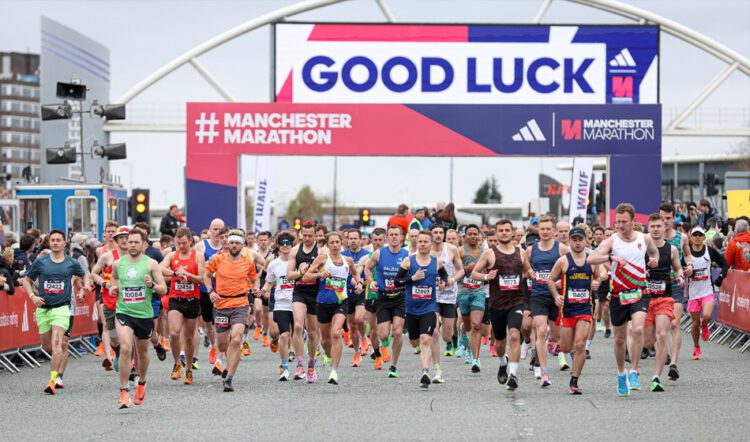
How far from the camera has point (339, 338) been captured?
15375 millimetres

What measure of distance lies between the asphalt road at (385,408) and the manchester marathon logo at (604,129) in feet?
44.3

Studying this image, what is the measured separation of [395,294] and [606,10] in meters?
35.8

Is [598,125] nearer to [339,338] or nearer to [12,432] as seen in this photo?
[339,338]

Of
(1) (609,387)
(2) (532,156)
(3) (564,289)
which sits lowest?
(1) (609,387)

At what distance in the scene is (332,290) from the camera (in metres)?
15.5

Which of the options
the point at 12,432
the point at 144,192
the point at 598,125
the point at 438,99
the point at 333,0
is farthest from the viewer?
the point at 333,0

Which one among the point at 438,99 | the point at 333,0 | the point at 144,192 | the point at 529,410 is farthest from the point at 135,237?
the point at 333,0

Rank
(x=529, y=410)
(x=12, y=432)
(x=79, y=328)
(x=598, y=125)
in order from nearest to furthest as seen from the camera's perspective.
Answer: (x=12, y=432) → (x=529, y=410) → (x=79, y=328) → (x=598, y=125)

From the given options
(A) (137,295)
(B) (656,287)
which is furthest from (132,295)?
(B) (656,287)

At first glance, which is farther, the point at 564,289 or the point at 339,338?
the point at 339,338

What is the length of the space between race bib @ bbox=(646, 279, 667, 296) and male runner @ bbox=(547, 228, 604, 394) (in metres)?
0.54

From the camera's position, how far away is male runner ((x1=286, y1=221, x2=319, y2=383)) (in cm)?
1533

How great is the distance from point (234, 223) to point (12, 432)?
19.1 metres

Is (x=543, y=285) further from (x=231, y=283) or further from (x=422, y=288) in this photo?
(x=231, y=283)
